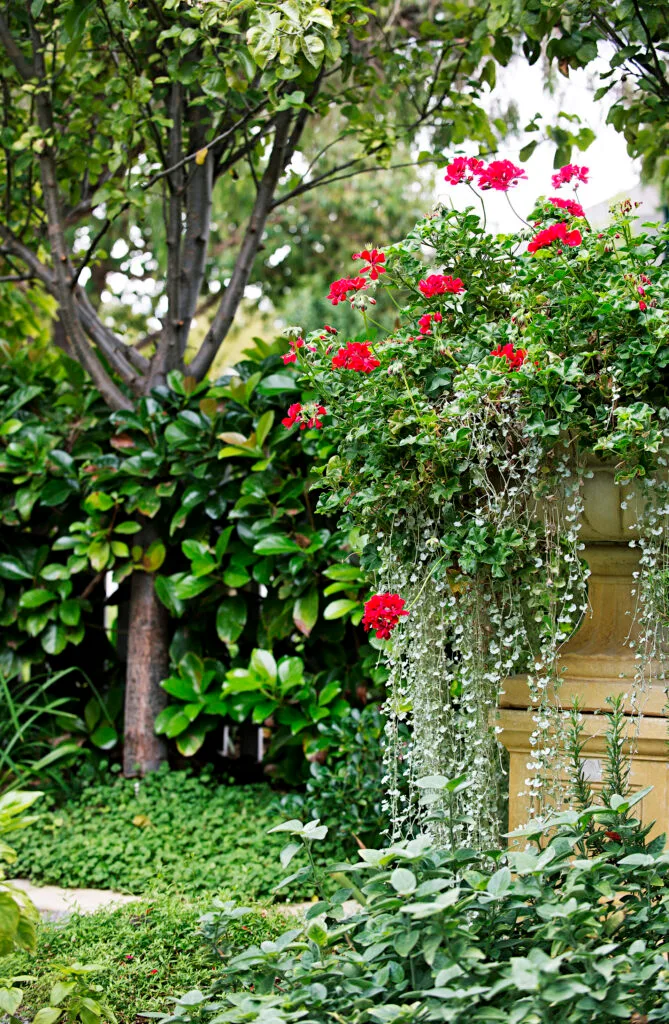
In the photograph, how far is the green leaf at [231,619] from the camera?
3.62 meters

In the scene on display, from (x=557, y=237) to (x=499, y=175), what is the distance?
236mm

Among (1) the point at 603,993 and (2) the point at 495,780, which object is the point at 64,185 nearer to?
(2) the point at 495,780

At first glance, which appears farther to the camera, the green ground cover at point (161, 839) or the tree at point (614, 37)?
the green ground cover at point (161, 839)

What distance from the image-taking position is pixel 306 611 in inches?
136

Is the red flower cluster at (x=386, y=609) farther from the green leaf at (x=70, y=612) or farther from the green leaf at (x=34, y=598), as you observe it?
the green leaf at (x=34, y=598)

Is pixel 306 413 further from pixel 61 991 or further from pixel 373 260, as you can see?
pixel 61 991

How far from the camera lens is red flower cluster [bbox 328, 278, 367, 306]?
2.23 metres

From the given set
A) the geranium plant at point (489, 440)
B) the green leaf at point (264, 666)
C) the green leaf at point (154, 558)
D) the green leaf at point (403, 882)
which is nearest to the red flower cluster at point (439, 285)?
the geranium plant at point (489, 440)

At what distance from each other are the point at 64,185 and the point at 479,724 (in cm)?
348

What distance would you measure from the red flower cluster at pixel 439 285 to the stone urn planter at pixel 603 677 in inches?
20.0

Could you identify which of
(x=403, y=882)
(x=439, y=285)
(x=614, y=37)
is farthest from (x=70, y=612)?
(x=614, y=37)

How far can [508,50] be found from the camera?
3270 millimetres

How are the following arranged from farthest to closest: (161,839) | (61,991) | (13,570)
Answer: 1. (13,570)
2. (161,839)
3. (61,991)

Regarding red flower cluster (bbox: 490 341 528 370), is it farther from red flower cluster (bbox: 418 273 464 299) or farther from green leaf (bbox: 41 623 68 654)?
green leaf (bbox: 41 623 68 654)
